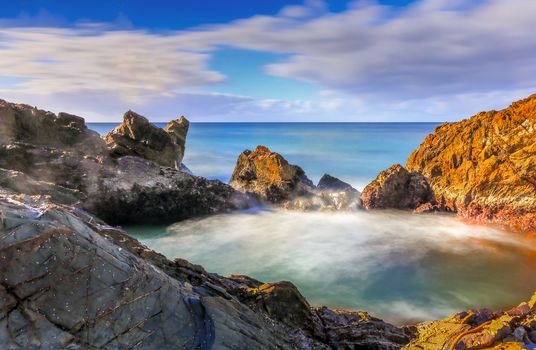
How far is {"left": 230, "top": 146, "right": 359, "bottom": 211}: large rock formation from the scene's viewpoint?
21.7 meters

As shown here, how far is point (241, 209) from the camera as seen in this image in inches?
821

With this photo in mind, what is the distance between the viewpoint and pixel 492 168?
19.4 meters

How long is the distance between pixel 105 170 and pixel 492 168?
1905 cm

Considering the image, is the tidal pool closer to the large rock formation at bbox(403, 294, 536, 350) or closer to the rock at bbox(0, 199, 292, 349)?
the large rock formation at bbox(403, 294, 536, 350)

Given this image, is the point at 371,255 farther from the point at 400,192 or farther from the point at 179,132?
the point at 179,132

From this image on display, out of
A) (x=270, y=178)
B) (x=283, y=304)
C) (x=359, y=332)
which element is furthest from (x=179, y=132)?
(x=359, y=332)

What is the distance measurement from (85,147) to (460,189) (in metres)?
19.4

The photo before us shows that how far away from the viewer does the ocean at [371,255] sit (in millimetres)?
11688

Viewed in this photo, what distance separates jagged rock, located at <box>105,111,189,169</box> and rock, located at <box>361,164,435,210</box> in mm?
11494

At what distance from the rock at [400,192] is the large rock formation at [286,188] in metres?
1.12

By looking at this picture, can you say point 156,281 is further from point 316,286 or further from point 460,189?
point 460,189

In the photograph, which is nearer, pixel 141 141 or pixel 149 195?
pixel 149 195

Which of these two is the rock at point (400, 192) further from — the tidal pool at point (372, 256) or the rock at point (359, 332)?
the rock at point (359, 332)

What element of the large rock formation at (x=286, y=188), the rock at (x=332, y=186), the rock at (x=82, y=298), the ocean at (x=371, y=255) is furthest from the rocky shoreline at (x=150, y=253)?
the rock at (x=332, y=186)
